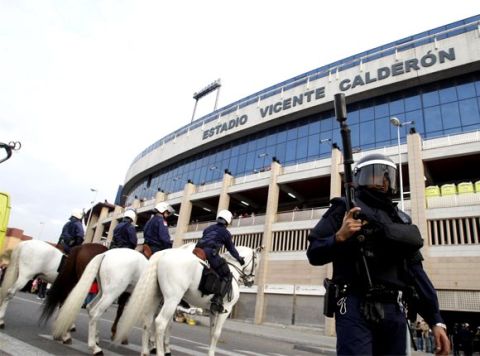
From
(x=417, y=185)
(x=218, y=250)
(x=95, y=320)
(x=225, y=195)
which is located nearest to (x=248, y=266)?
(x=218, y=250)

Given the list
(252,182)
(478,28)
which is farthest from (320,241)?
(478,28)

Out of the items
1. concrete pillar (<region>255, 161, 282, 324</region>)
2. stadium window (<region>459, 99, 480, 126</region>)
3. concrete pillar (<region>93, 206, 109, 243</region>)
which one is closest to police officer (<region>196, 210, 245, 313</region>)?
concrete pillar (<region>255, 161, 282, 324</region>)

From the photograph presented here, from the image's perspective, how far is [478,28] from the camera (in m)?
23.8

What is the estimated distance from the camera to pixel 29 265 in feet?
22.6

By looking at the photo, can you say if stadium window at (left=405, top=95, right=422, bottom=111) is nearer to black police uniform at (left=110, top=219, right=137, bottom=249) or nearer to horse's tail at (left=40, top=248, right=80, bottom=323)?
black police uniform at (left=110, top=219, right=137, bottom=249)

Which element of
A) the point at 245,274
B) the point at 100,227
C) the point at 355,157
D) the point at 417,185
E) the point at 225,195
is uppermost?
the point at 355,157

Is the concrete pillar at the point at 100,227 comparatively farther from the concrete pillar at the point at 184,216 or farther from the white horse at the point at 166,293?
the white horse at the point at 166,293

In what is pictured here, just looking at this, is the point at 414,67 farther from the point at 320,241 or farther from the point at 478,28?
the point at 320,241

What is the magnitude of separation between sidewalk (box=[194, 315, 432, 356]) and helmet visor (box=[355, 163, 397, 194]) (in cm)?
971

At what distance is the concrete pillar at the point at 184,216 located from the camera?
107 ft

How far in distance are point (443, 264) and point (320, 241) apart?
18870 millimetres

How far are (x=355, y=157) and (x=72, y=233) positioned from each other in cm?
1883

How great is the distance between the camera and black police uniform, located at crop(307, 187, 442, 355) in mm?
2285

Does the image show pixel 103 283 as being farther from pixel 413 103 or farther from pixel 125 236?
pixel 413 103
